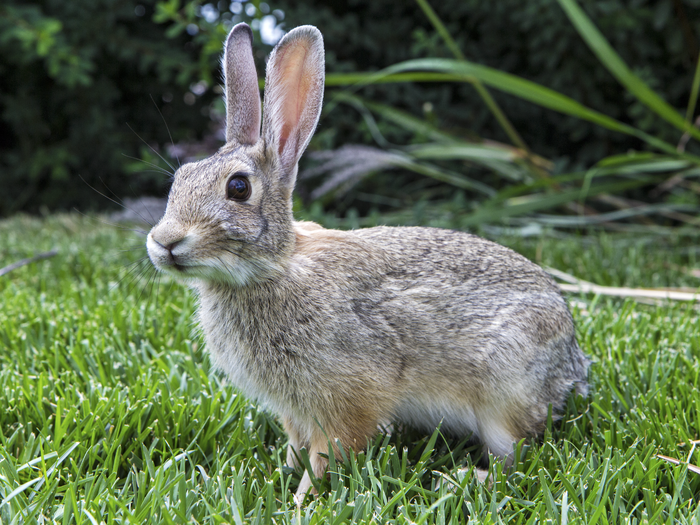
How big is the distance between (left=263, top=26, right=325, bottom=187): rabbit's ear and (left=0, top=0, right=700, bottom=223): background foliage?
113 inches

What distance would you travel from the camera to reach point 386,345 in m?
2.08

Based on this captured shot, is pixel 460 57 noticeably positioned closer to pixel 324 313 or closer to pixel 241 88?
pixel 241 88

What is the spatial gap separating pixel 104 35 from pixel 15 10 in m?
0.74

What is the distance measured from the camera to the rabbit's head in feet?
6.20

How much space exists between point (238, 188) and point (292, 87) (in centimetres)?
40

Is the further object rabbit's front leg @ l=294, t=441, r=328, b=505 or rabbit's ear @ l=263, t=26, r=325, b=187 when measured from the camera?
rabbit's ear @ l=263, t=26, r=325, b=187

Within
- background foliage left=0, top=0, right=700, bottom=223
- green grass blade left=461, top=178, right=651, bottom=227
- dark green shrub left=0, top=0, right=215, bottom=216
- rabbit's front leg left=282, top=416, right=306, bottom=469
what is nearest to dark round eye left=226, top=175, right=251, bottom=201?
rabbit's front leg left=282, top=416, right=306, bottom=469

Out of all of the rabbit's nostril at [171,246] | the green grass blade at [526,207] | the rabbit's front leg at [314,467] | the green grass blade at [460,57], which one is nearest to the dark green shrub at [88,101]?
the green grass blade at [460,57]

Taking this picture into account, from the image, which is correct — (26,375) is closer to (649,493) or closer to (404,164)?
(649,493)

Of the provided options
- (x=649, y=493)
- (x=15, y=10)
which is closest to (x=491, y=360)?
(x=649, y=493)

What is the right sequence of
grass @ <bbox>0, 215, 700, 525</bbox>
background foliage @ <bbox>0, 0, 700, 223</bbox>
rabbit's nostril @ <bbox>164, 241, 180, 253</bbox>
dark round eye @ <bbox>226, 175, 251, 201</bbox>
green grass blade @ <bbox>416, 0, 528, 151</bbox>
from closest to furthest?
grass @ <bbox>0, 215, 700, 525</bbox>
rabbit's nostril @ <bbox>164, 241, 180, 253</bbox>
dark round eye @ <bbox>226, 175, 251, 201</bbox>
green grass blade @ <bbox>416, 0, 528, 151</bbox>
background foliage @ <bbox>0, 0, 700, 223</bbox>

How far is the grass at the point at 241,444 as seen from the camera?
1646mm

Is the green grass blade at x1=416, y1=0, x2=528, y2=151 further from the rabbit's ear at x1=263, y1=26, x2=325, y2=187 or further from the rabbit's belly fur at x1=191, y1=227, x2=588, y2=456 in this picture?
the rabbit's belly fur at x1=191, y1=227, x2=588, y2=456

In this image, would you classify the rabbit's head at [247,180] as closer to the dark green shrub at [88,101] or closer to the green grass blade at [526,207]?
the green grass blade at [526,207]
